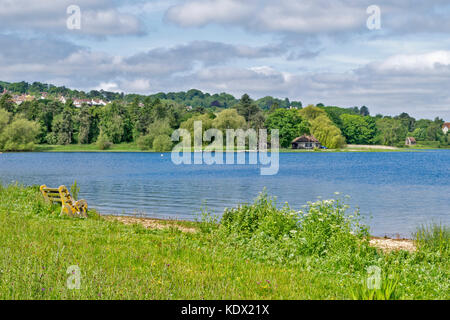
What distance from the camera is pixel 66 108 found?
13100 centimetres

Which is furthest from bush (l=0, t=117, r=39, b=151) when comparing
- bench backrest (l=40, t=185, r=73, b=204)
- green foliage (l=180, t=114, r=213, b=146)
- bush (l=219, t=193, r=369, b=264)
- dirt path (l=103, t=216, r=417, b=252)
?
bush (l=219, t=193, r=369, b=264)

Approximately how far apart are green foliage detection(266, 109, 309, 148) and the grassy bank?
11555 cm

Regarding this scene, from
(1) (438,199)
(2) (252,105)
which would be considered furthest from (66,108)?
(1) (438,199)

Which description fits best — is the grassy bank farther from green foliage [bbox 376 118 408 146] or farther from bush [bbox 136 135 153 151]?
green foliage [bbox 376 118 408 146]

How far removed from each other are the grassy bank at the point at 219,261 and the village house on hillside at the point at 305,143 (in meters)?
117

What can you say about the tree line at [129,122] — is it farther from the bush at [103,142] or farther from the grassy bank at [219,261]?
the grassy bank at [219,261]

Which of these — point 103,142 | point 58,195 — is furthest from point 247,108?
point 58,195

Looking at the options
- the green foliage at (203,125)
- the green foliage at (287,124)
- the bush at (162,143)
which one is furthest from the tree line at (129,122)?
the green foliage at (203,125)

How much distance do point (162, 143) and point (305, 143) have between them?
4452 centimetres

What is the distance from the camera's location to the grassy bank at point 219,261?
6.15 meters

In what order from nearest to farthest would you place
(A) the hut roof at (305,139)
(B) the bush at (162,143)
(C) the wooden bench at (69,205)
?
1. (C) the wooden bench at (69,205)
2. (B) the bush at (162,143)
3. (A) the hut roof at (305,139)

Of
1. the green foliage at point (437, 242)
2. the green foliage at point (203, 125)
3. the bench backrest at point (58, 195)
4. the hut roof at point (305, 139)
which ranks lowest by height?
the green foliage at point (437, 242)

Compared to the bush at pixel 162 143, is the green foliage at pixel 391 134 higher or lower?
higher
